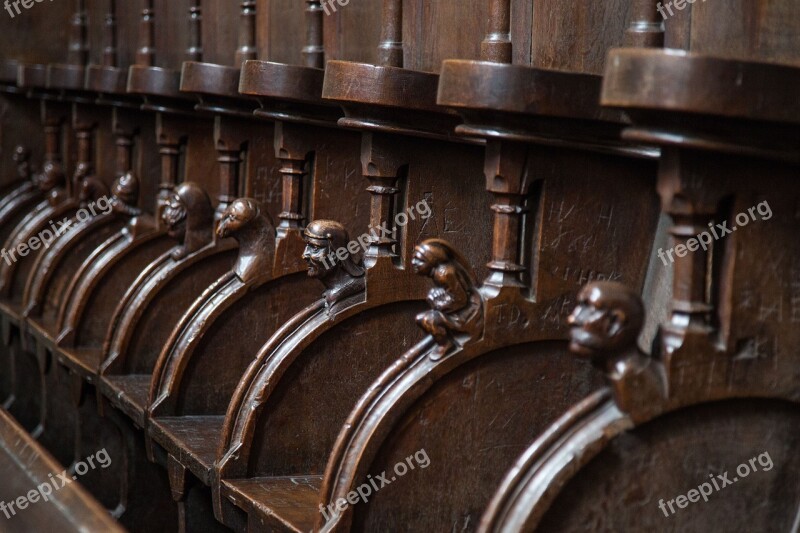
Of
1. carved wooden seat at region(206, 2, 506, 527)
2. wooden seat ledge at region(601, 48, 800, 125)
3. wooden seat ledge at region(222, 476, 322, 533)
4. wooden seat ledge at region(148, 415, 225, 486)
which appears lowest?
wooden seat ledge at region(148, 415, 225, 486)

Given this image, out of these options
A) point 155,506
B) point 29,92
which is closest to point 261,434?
point 155,506

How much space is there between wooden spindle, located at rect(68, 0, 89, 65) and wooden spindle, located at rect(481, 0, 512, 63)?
329cm

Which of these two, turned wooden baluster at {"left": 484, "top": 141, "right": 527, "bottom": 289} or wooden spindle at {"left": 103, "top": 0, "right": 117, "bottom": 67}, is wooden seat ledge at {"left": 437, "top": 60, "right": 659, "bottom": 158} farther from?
wooden spindle at {"left": 103, "top": 0, "right": 117, "bottom": 67}

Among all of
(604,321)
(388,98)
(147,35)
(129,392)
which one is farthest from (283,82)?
(147,35)

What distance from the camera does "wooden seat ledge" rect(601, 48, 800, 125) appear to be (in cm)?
142

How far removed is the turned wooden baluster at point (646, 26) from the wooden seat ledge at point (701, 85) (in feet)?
1.19

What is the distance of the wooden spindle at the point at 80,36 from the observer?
4.98 meters

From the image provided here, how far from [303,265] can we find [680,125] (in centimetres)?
149

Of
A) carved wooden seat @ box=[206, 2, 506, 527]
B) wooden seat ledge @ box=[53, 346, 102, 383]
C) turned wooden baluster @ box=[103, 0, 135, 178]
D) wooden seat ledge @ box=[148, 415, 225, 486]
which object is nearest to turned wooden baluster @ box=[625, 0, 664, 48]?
carved wooden seat @ box=[206, 2, 506, 527]

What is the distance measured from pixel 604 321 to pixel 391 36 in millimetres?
1020

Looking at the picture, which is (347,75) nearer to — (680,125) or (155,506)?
(680,125)

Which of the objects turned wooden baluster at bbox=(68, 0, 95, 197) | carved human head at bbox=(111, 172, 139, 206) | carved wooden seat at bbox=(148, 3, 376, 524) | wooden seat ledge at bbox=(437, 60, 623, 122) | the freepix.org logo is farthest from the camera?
the freepix.org logo

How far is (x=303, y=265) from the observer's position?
2857 millimetres

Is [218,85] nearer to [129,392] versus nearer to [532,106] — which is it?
[129,392]
